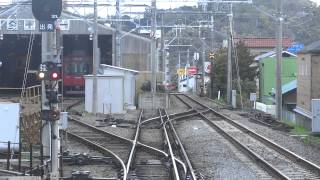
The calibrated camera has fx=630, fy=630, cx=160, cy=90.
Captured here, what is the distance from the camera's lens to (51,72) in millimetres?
11070

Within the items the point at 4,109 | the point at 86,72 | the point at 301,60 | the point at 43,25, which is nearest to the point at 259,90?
the point at 86,72

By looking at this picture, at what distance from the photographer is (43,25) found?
11586 mm

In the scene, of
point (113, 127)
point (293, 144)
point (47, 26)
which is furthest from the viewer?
point (113, 127)

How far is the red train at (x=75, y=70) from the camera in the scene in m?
54.0

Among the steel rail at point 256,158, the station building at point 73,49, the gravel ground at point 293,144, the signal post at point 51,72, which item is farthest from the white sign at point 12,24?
the signal post at point 51,72

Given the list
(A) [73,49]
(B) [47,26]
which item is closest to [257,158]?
(B) [47,26]

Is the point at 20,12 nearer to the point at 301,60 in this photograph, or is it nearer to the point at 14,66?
the point at 14,66

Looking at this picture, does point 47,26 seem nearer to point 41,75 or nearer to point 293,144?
point 41,75

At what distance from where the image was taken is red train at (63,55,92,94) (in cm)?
5397

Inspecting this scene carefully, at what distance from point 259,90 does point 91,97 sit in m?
27.3

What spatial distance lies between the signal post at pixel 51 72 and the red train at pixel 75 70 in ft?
138

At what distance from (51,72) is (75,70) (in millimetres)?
43407

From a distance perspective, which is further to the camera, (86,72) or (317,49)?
(86,72)

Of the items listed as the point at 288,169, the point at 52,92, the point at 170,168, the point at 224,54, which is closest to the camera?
the point at 52,92
